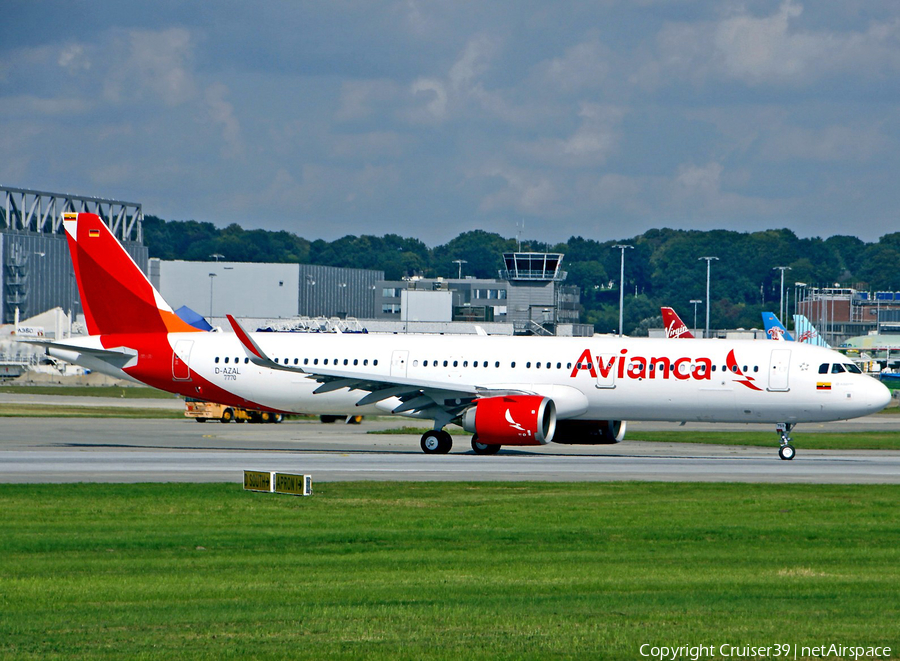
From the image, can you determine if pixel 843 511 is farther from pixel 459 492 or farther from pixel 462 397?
pixel 462 397

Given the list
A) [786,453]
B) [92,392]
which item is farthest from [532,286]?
[786,453]

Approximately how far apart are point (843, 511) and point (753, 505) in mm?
1804

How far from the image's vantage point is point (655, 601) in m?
14.1

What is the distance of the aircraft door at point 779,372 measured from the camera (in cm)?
3756

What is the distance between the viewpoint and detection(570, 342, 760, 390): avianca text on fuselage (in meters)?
38.0

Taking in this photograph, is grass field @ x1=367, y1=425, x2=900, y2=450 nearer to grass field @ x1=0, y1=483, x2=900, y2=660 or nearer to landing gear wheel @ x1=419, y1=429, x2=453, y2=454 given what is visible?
landing gear wheel @ x1=419, y1=429, x2=453, y2=454

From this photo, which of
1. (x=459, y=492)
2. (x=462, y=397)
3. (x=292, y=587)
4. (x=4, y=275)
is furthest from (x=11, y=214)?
(x=292, y=587)

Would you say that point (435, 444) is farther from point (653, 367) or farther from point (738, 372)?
point (738, 372)

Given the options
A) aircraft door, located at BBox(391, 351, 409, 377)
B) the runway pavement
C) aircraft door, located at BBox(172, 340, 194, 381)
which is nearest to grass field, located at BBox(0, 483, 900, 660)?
the runway pavement

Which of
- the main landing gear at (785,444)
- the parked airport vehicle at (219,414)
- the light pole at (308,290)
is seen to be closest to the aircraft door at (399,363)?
the main landing gear at (785,444)

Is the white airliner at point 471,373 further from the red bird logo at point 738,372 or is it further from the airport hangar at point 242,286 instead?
the airport hangar at point 242,286

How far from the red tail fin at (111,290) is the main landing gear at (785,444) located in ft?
70.4

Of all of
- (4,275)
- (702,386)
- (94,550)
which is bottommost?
(94,550)

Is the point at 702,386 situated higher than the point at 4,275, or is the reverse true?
the point at 4,275
